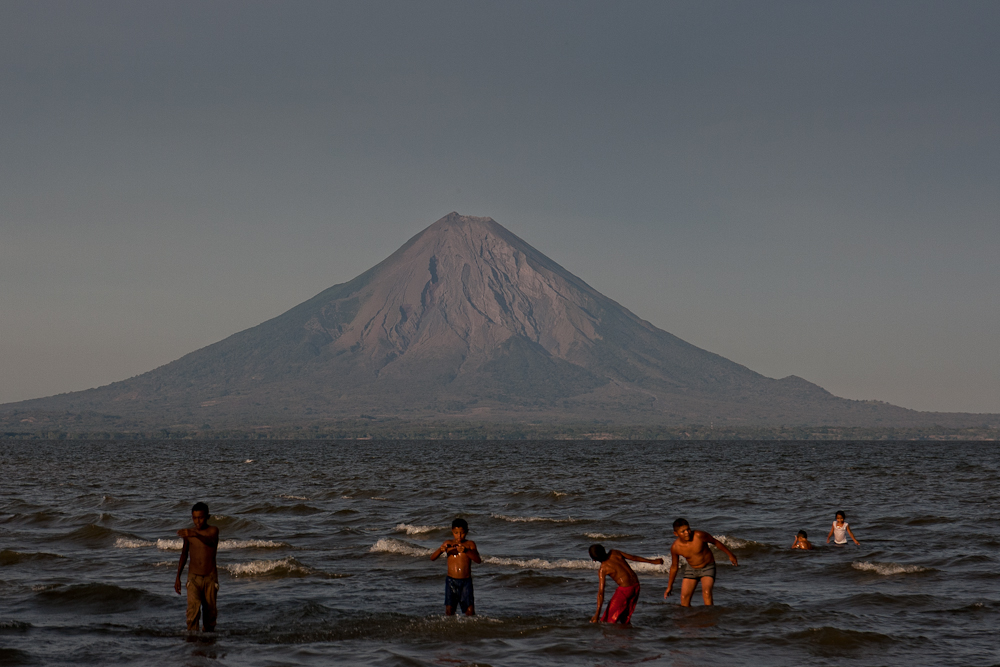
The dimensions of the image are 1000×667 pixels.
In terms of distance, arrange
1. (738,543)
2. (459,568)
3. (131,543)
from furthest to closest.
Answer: (131,543) → (738,543) → (459,568)

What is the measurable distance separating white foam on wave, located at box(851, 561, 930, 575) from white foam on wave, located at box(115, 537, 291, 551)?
18.7 metres

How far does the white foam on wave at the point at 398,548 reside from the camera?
3075cm

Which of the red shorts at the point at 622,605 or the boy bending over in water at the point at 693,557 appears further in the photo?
the boy bending over in water at the point at 693,557

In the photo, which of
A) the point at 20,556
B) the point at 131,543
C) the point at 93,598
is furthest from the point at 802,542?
the point at 20,556

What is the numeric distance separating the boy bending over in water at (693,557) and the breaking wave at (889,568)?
8092mm

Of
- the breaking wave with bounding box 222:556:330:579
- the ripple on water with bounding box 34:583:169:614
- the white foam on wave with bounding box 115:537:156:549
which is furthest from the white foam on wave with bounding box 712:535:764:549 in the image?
the white foam on wave with bounding box 115:537:156:549

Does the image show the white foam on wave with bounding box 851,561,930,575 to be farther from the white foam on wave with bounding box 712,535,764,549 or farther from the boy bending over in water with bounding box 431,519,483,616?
the boy bending over in water with bounding box 431,519,483,616

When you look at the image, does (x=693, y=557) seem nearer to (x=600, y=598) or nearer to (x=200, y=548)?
(x=600, y=598)

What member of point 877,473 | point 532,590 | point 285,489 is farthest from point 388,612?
point 877,473

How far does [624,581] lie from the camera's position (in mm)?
19109

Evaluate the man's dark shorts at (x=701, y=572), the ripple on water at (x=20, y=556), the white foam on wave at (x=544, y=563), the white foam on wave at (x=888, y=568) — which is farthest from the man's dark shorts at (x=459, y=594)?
the ripple on water at (x=20, y=556)

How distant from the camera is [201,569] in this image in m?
18.6

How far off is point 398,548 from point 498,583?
680 centimetres

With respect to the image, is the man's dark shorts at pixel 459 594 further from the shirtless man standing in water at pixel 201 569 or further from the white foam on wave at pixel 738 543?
the white foam on wave at pixel 738 543
